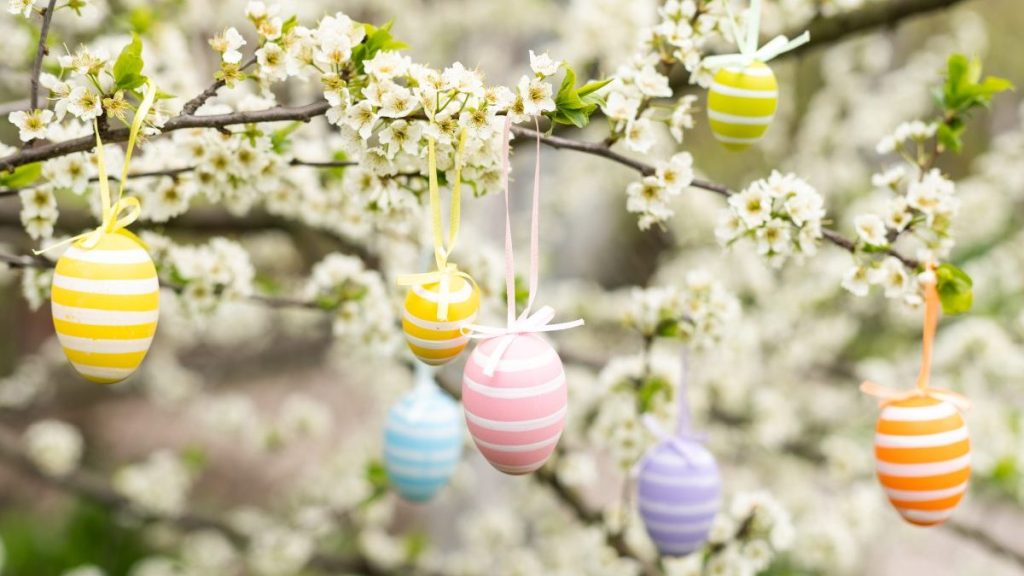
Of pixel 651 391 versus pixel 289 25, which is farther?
pixel 651 391

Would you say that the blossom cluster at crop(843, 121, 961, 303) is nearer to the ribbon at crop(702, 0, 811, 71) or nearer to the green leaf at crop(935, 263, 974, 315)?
the green leaf at crop(935, 263, 974, 315)

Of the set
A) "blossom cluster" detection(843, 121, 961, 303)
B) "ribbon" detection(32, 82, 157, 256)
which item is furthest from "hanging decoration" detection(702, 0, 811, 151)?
"ribbon" detection(32, 82, 157, 256)

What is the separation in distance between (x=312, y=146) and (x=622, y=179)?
2.47 metres

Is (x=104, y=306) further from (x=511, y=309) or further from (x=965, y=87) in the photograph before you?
(x=965, y=87)

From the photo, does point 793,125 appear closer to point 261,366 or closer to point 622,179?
point 622,179

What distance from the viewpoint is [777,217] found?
1.34 m

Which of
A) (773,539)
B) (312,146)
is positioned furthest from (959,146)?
(312,146)

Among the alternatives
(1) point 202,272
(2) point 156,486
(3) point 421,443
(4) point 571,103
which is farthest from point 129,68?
(2) point 156,486

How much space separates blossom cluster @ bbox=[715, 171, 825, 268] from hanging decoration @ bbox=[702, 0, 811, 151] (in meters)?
0.10

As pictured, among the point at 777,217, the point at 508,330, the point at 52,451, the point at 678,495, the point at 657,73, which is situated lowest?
the point at 52,451

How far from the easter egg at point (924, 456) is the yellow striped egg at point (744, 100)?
1.69 feet

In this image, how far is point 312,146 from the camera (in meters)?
2.05

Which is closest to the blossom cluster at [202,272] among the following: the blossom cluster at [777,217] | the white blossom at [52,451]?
the blossom cluster at [777,217]

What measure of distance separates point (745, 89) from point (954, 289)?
1.44 feet
